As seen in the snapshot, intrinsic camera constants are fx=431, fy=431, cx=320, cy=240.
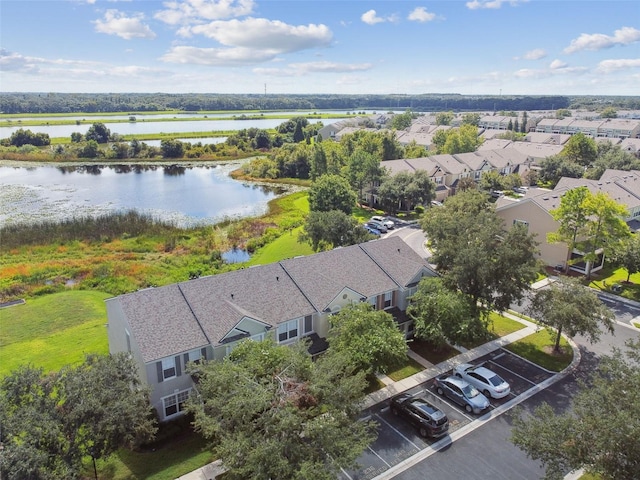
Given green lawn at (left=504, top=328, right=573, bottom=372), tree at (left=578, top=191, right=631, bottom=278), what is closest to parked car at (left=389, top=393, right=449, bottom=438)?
green lawn at (left=504, top=328, right=573, bottom=372)

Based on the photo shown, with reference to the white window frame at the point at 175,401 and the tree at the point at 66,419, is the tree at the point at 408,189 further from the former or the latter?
the tree at the point at 66,419

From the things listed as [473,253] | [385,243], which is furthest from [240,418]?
[385,243]

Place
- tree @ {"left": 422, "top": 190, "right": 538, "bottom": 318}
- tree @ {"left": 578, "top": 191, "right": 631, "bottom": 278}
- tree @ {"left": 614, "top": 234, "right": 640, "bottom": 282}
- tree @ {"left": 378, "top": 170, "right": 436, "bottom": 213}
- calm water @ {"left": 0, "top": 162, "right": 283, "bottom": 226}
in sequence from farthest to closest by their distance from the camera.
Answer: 1. calm water @ {"left": 0, "top": 162, "right": 283, "bottom": 226}
2. tree @ {"left": 378, "top": 170, "right": 436, "bottom": 213}
3. tree @ {"left": 578, "top": 191, "right": 631, "bottom": 278}
4. tree @ {"left": 614, "top": 234, "right": 640, "bottom": 282}
5. tree @ {"left": 422, "top": 190, "right": 538, "bottom": 318}

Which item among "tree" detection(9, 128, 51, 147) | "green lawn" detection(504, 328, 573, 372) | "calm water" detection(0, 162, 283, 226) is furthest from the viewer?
"tree" detection(9, 128, 51, 147)

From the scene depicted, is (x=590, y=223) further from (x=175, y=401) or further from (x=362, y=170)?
(x=175, y=401)

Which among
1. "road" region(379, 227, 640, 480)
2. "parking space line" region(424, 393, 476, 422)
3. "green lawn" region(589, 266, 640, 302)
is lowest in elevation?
"road" region(379, 227, 640, 480)

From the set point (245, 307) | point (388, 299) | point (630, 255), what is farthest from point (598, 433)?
point (630, 255)

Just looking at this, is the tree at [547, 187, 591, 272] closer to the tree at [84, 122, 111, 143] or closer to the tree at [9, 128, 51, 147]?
the tree at [84, 122, 111, 143]

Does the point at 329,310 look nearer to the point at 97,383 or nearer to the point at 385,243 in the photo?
the point at 385,243
